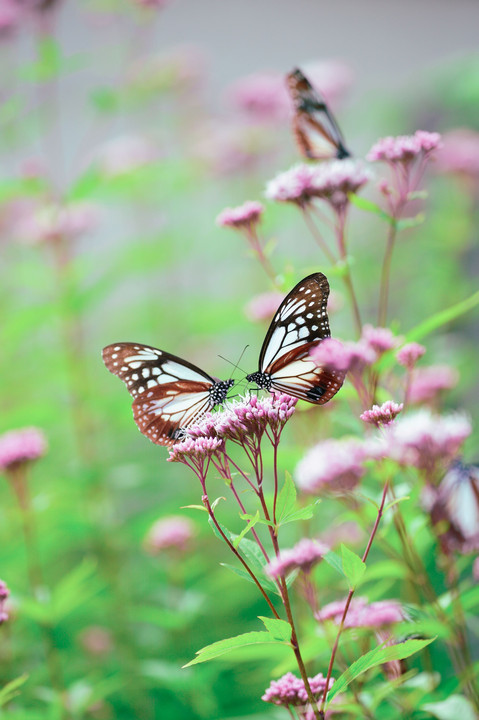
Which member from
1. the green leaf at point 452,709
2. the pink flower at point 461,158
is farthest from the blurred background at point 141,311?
the green leaf at point 452,709

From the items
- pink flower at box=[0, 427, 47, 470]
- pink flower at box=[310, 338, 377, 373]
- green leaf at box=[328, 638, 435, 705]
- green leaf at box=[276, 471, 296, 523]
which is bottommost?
green leaf at box=[328, 638, 435, 705]

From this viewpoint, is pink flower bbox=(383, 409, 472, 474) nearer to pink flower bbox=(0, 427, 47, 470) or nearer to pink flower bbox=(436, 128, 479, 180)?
pink flower bbox=(0, 427, 47, 470)

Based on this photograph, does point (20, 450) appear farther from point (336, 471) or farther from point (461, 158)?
point (461, 158)

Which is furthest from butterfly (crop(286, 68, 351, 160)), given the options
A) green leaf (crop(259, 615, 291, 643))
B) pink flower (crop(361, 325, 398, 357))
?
green leaf (crop(259, 615, 291, 643))

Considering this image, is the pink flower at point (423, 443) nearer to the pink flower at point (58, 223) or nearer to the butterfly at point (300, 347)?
the butterfly at point (300, 347)

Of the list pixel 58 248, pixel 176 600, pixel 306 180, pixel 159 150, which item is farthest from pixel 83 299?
pixel 159 150

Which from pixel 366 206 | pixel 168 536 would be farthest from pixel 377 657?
pixel 168 536

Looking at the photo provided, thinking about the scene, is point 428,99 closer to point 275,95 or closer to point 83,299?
point 275,95
